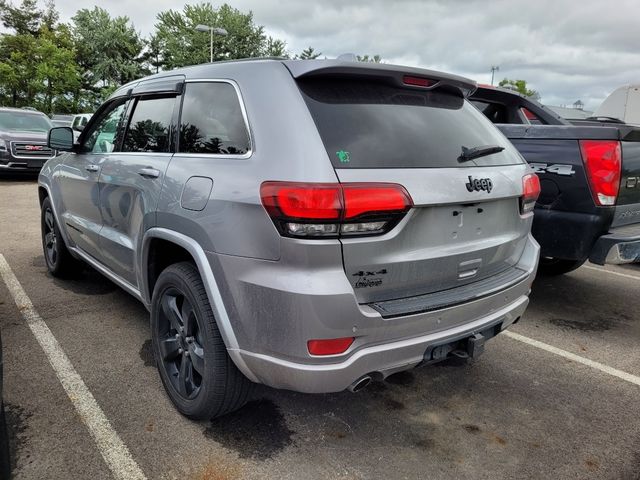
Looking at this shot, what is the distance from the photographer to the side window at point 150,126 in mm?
2906

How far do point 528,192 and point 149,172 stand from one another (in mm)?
2135

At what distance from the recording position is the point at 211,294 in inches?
87.0

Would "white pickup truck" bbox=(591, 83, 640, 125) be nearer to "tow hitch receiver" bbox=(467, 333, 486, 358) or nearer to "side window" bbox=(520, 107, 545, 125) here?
"side window" bbox=(520, 107, 545, 125)

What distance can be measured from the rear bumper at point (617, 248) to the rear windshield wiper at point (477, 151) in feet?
4.90

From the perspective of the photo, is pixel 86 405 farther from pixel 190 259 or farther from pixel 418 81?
pixel 418 81

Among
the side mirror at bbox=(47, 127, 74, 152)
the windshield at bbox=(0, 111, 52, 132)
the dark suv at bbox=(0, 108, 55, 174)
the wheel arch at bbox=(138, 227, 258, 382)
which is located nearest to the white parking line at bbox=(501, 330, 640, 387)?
the wheel arch at bbox=(138, 227, 258, 382)

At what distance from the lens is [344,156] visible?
6.75 feet

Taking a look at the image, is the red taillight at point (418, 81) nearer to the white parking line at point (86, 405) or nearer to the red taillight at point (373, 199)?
the red taillight at point (373, 199)

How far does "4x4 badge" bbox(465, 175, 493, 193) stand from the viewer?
7.64ft

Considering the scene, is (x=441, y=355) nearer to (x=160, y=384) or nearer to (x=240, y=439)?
(x=240, y=439)

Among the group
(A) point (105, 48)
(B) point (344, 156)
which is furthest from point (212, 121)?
(A) point (105, 48)

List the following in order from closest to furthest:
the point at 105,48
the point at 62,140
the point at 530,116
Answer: the point at 62,140 < the point at 530,116 < the point at 105,48

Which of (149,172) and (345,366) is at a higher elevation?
(149,172)

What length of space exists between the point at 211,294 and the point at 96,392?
1.21m
